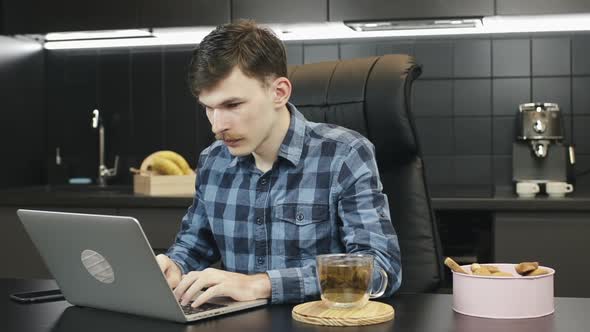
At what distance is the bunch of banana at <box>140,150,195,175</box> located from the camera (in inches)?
129

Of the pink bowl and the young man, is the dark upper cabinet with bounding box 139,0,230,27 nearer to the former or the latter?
the young man

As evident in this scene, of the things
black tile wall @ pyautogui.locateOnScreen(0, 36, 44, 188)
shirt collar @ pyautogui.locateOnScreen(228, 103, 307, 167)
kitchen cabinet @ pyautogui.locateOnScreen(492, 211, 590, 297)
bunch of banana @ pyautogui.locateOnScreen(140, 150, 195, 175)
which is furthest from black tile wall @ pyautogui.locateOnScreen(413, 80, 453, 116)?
shirt collar @ pyautogui.locateOnScreen(228, 103, 307, 167)

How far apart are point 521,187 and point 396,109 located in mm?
1247

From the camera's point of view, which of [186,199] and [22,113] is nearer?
[186,199]

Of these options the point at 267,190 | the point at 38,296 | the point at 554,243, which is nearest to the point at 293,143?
the point at 267,190

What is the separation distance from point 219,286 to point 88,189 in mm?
2384

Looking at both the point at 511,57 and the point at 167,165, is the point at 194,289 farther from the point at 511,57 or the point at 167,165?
the point at 511,57

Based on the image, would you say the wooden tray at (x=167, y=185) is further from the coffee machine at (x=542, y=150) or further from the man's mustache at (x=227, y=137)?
the man's mustache at (x=227, y=137)

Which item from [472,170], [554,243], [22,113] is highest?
[22,113]

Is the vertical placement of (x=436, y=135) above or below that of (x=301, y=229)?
above

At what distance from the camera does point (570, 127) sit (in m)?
3.33

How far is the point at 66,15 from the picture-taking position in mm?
3479

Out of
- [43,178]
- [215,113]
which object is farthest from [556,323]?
[43,178]

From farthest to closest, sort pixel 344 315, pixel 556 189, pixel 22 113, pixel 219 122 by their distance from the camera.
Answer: pixel 22 113 < pixel 556 189 < pixel 219 122 < pixel 344 315
